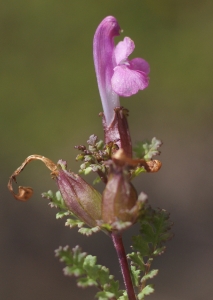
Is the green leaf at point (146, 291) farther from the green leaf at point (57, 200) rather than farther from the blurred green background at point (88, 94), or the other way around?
the blurred green background at point (88, 94)

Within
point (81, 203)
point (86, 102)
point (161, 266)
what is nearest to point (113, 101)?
point (81, 203)

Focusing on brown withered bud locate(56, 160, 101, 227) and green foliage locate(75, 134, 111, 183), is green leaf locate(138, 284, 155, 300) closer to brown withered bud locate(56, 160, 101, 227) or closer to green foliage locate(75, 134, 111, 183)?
brown withered bud locate(56, 160, 101, 227)

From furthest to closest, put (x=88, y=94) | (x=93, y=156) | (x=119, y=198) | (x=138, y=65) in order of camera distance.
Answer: (x=88, y=94)
(x=138, y=65)
(x=93, y=156)
(x=119, y=198)

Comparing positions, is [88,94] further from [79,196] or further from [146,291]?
[146,291]

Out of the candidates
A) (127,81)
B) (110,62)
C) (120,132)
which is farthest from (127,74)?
(120,132)

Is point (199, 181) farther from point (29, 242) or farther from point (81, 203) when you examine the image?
point (81, 203)

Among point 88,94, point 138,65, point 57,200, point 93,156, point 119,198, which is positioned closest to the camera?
point 119,198

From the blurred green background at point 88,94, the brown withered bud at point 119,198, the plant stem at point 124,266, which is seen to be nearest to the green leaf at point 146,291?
the plant stem at point 124,266
